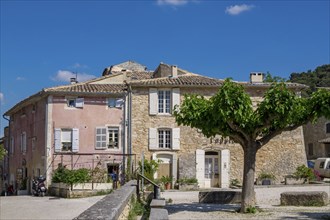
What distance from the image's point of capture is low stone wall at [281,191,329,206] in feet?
57.5

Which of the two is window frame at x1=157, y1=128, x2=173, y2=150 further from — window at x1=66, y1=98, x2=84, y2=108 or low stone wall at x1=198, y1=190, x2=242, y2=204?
low stone wall at x1=198, y1=190, x2=242, y2=204

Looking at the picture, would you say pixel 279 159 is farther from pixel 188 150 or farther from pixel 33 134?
pixel 33 134

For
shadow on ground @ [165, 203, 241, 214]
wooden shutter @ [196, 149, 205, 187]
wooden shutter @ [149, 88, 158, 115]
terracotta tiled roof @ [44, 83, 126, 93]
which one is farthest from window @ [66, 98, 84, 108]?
shadow on ground @ [165, 203, 241, 214]

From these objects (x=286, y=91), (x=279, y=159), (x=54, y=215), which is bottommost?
(x=54, y=215)

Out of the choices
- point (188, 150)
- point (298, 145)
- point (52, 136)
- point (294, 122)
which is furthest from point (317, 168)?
point (294, 122)

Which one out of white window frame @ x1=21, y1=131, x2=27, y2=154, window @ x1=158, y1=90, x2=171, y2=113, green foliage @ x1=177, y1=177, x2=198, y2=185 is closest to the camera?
green foliage @ x1=177, y1=177, x2=198, y2=185

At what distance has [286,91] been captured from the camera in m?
15.2

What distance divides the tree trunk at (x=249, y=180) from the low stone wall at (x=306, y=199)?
2312 mm

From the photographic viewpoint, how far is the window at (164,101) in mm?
31203

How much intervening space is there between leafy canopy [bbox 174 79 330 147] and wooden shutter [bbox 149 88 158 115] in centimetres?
1443

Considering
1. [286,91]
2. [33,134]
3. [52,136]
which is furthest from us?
[33,134]

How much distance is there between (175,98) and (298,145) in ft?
27.3

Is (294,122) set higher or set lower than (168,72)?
lower

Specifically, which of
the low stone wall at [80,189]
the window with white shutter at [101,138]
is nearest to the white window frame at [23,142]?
the window with white shutter at [101,138]
